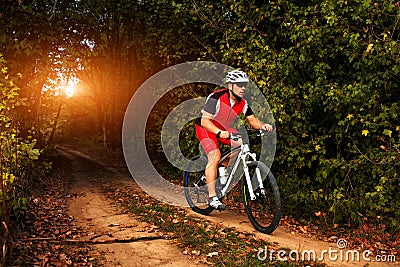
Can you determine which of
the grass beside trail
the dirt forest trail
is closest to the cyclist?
the grass beside trail

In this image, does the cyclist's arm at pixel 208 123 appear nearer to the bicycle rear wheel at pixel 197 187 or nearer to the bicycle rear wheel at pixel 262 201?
the bicycle rear wheel at pixel 262 201

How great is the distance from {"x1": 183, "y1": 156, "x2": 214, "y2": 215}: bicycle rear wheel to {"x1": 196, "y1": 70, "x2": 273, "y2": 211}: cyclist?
1.98ft

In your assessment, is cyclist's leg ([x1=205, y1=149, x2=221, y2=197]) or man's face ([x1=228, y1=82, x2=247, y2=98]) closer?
man's face ([x1=228, y1=82, x2=247, y2=98])

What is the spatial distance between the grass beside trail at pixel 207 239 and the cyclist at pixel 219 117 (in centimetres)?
62

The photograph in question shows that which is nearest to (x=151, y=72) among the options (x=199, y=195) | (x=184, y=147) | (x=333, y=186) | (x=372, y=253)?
(x=184, y=147)

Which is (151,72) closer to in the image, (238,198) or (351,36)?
(238,198)

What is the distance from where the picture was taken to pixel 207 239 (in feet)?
18.4

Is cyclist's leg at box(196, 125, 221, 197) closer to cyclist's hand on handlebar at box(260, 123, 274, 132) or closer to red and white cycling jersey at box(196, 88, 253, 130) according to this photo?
red and white cycling jersey at box(196, 88, 253, 130)

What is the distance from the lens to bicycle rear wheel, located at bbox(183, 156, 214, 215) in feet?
23.9

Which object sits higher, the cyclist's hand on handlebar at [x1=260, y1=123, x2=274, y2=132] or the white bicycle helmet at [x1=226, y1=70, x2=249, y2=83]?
the white bicycle helmet at [x1=226, y1=70, x2=249, y2=83]

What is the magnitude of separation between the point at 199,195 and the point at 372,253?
133 inches

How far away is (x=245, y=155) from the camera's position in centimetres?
621

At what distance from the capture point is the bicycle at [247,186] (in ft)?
19.2

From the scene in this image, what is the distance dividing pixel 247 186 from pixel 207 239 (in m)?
1.19
